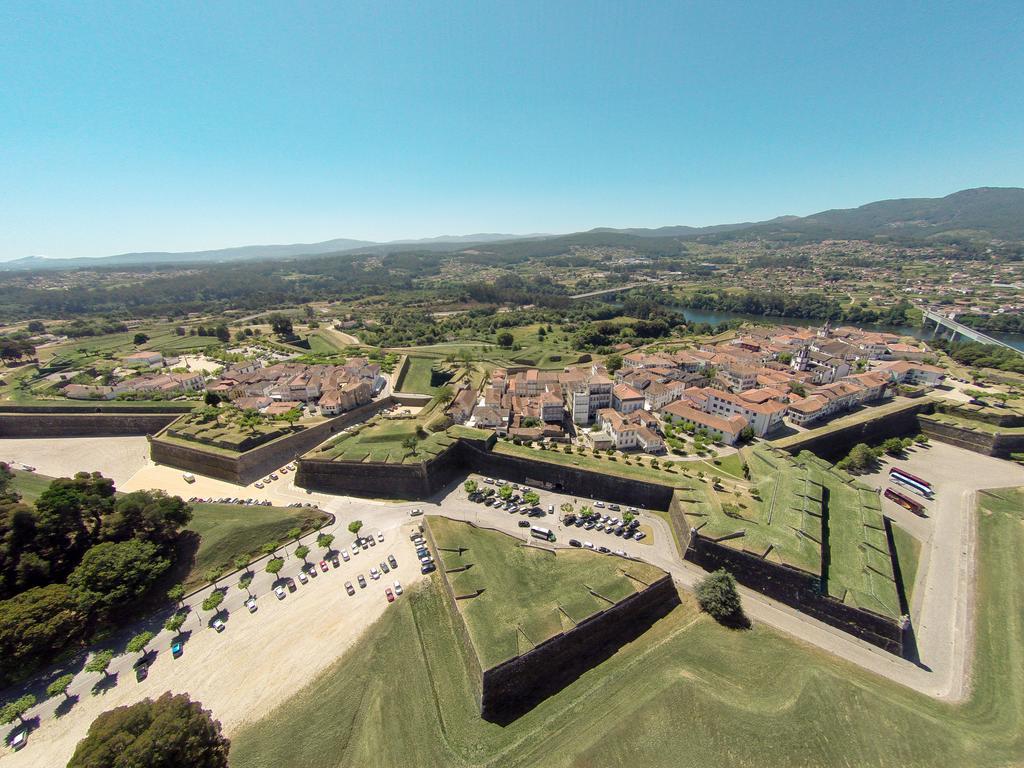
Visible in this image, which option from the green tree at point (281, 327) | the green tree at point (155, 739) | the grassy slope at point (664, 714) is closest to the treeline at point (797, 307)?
the grassy slope at point (664, 714)

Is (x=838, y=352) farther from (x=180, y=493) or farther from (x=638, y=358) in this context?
(x=180, y=493)

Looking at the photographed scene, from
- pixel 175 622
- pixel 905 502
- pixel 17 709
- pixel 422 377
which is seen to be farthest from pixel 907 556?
pixel 422 377

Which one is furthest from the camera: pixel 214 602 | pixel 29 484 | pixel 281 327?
pixel 281 327

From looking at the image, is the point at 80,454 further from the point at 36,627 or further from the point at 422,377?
the point at 422,377

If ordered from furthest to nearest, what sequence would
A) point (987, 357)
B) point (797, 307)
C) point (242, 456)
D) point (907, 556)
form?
1. point (797, 307)
2. point (987, 357)
3. point (242, 456)
4. point (907, 556)

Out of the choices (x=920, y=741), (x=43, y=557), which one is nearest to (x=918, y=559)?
(x=920, y=741)

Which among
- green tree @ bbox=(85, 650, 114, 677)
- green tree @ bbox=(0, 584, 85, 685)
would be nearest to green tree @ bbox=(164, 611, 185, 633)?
green tree @ bbox=(85, 650, 114, 677)

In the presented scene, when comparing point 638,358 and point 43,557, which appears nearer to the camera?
point 43,557
